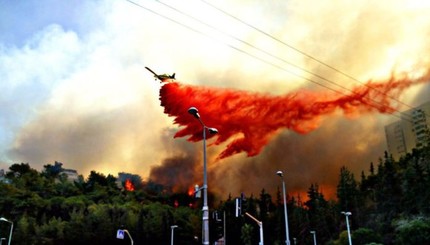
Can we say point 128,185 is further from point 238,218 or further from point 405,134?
point 405,134

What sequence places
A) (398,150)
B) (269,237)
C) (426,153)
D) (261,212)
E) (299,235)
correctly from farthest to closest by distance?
(398,150) → (261,212) → (269,237) → (299,235) → (426,153)

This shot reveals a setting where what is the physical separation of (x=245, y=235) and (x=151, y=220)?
3073 cm

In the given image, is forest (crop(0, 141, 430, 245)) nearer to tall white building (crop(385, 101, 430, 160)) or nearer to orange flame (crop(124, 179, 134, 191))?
orange flame (crop(124, 179, 134, 191))

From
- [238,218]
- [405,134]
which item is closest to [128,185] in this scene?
[238,218]

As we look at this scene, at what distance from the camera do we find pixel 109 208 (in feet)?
434

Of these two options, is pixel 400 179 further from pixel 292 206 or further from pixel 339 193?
pixel 292 206

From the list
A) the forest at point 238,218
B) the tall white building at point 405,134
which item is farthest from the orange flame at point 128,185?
the tall white building at point 405,134

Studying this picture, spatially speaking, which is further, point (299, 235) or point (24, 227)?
point (299, 235)

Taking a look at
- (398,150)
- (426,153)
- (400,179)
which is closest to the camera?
(426,153)

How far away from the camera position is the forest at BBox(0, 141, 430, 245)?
103 m

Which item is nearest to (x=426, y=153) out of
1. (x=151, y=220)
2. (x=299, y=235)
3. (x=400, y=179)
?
(x=400, y=179)

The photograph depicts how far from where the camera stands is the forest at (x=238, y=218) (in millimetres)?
102875

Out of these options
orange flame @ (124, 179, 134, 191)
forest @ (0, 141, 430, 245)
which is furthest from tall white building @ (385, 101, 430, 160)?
orange flame @ (124, 179, 134, 191)

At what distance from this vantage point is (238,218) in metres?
96.9
